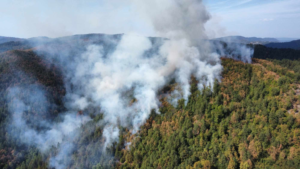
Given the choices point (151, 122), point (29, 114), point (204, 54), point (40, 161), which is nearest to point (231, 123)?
point (151, 122)

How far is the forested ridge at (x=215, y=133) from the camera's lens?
47.4 m

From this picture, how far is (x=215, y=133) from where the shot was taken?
57.4 metres

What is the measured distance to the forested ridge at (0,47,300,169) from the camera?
4741 cm

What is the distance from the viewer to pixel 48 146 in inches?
3155

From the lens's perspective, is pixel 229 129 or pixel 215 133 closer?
pixel 229 129

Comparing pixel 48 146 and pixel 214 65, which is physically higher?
pixel 214 65

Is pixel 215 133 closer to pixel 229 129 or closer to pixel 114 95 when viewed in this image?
pixel 229 129

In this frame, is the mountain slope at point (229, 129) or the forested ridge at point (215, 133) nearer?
the mountain slope at point (229, 129)

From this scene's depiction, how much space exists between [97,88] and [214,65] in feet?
262

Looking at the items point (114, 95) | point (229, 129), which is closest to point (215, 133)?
point (229, 129)

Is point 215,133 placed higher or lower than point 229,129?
lower

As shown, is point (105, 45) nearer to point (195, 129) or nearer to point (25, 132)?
point (25, 132)

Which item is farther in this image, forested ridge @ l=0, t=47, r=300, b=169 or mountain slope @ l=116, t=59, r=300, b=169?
forested ridge @ l=0, t=47, r=300, b=169

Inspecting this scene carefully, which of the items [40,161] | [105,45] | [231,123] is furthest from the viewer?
[105,45]
